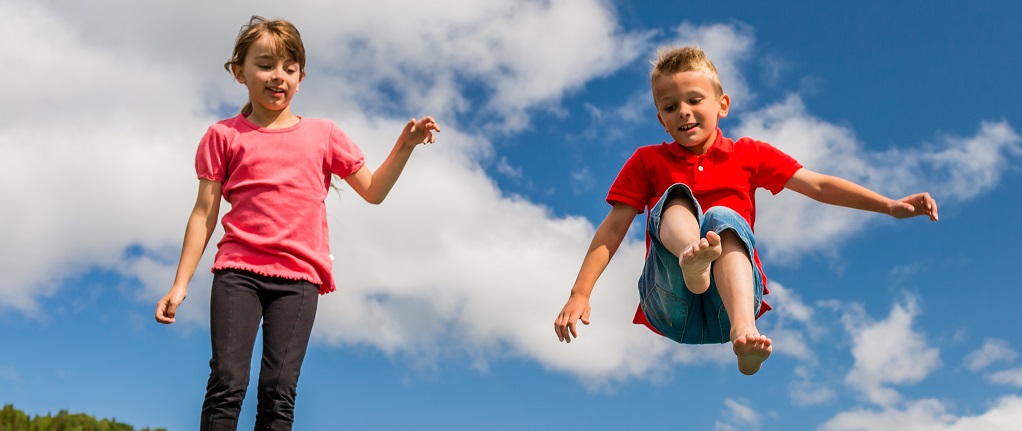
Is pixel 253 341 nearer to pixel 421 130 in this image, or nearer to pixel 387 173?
pixel 387 173

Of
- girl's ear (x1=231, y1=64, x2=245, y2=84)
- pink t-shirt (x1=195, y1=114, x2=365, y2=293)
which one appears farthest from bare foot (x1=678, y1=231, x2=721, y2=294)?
girl's ear (x1=231, y1=64, x2=245, y2=84)

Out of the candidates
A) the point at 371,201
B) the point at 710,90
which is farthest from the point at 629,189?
the point at 371,201

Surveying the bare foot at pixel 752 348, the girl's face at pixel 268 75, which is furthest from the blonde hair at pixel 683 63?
the girl's face at pixel 268 75

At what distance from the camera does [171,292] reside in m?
5.59

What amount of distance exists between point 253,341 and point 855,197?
3954mm

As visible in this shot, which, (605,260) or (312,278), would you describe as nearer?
(312,278)

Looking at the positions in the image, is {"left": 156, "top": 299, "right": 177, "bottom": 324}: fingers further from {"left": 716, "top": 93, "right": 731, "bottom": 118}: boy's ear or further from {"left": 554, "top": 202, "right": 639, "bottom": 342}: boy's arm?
{"left": 716, "top": 93, "right": 731, "bottom": 118}: boy's ear

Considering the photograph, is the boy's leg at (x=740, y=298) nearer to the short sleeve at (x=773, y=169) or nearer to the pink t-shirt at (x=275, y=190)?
the short sleeve at (x=773, y=169)

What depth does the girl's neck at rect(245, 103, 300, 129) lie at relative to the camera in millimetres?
6066

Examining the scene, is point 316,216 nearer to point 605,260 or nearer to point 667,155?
point 605,260

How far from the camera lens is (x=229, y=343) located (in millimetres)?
5305

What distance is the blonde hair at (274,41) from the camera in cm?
603

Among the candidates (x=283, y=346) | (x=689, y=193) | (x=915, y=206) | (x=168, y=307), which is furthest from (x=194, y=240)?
(x=915, y=206)

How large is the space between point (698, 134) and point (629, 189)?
1.93ft
